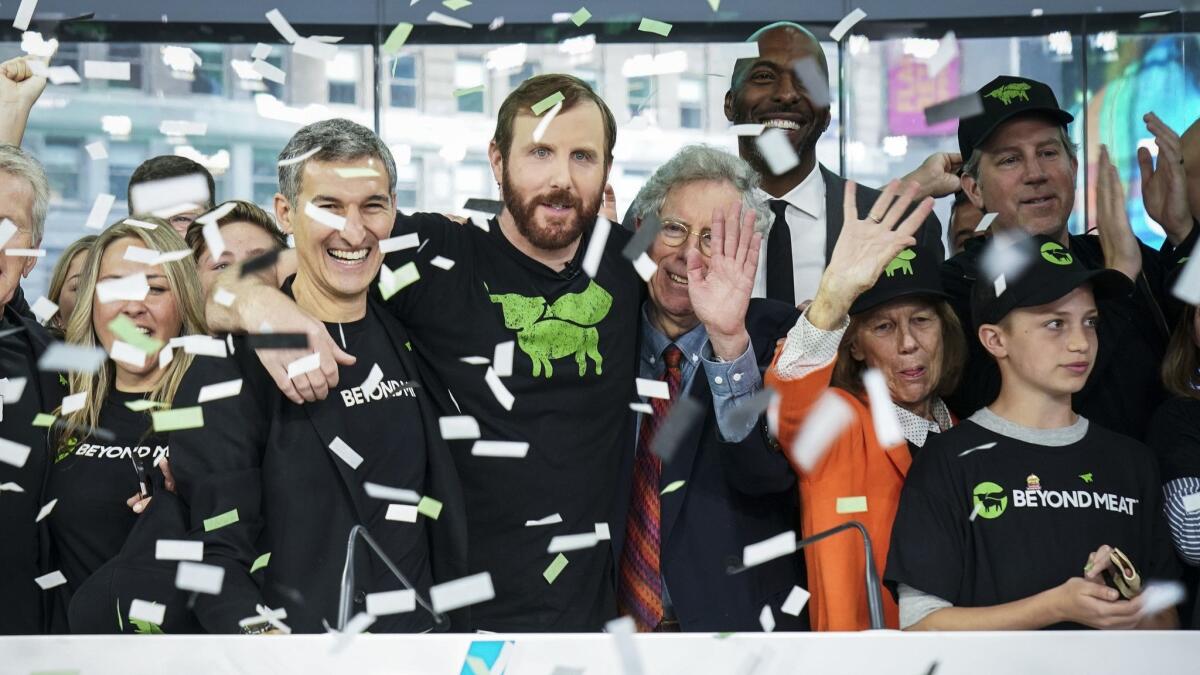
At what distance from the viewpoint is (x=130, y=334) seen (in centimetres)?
240

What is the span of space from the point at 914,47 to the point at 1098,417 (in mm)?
2548

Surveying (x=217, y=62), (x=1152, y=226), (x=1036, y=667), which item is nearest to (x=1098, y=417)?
(x=1036, y=667)

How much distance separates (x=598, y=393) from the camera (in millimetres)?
2275

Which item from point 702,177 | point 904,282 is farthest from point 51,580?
point 904,282

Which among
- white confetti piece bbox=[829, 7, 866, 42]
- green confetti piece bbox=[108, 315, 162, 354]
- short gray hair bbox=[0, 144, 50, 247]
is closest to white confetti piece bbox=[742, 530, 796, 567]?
green confetti piece bbox=[108, 315, 162, 354]

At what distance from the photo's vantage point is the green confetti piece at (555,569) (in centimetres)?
223

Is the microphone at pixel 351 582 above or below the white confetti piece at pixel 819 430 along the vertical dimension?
below

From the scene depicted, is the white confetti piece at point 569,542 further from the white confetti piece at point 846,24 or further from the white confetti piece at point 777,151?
the white confetti piece at point 846,24

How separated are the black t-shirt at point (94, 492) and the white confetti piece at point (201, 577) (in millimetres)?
306

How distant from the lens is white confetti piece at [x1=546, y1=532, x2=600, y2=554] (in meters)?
2.23

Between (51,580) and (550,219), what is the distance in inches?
41.1

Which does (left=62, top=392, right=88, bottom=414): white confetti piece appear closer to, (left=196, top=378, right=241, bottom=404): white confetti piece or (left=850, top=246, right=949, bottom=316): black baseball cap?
(left=196, top=378, right=241, bottom=404): white confetti piece

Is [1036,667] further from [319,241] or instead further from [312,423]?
[319,241]

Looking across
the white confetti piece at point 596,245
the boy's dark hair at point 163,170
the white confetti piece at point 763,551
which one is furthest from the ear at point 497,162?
the boy's dark hair at point 163,170
